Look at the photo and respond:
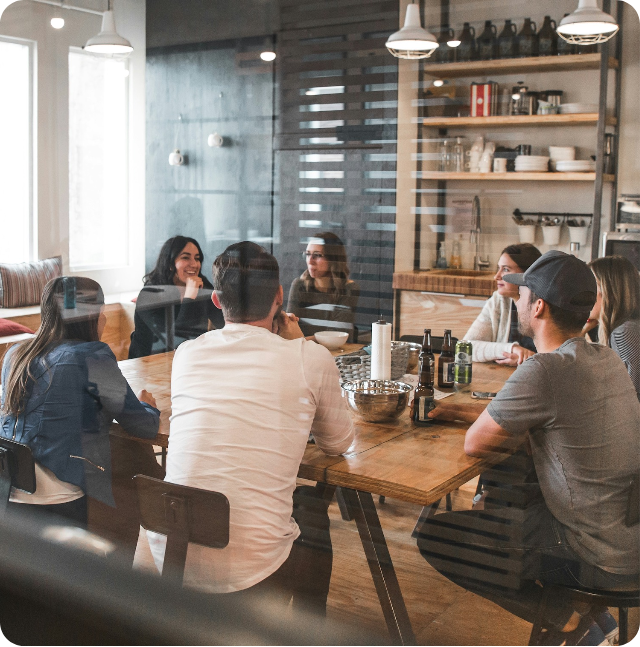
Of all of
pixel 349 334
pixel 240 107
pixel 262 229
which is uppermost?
pixel 240 107

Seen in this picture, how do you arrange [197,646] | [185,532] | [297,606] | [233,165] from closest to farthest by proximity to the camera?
[197,646]
[297,606]
[233,165]
[185,532]

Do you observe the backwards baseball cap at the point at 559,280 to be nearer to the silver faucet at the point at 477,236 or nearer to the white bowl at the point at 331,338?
the silver faucet at the point at 477,236

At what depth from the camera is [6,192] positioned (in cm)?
126

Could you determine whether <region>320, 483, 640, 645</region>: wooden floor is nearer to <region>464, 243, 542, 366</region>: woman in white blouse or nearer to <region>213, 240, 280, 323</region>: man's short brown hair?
<region>464, 243, 542, 366</region>: woman in white blouse

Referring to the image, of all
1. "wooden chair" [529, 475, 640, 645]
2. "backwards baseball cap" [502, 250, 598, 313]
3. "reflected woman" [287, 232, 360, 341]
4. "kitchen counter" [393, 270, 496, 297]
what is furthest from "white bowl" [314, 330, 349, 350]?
"wooden chair" [529, 475, 640, 645]

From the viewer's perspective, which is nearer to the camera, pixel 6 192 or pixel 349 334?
pixel 349 334

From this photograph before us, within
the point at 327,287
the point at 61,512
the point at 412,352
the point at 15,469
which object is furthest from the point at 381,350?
the point at 15,469

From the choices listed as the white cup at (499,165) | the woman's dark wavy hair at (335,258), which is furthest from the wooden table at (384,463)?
the white cup at (499,165)

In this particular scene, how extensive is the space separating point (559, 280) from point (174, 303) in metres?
0.60

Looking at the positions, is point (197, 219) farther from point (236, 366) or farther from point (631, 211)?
point (631, 211)

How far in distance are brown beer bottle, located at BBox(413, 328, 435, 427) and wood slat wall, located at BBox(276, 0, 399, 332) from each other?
241mm

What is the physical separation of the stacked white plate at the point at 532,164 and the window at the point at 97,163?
0.63 m

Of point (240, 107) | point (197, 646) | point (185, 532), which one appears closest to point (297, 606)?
point (197, 646)

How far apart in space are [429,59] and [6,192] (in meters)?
0.76
